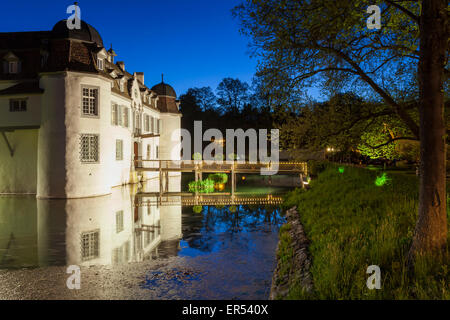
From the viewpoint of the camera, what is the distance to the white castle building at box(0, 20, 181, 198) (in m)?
20.2

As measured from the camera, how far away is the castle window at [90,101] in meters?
20.9

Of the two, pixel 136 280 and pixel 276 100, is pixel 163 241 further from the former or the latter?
pixel 276 100

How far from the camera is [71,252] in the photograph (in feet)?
32.5

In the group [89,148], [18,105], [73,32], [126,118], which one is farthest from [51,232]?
[126,118]

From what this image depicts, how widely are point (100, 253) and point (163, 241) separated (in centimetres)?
202

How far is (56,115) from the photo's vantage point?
2028cm

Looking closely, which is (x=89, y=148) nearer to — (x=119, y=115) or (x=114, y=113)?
(x=114, y=113)

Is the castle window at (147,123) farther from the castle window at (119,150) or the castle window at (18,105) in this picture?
the castle window at (18,105)

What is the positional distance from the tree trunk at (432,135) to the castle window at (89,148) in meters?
18.4

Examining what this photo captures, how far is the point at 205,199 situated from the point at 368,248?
47.5 feet

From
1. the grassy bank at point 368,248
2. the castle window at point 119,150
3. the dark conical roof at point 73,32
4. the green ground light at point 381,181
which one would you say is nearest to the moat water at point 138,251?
the grassy bank at point 368,248

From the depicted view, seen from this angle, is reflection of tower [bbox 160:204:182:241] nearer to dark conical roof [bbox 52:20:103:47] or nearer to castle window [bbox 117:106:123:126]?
castle window [bbox 117:106:123:126]

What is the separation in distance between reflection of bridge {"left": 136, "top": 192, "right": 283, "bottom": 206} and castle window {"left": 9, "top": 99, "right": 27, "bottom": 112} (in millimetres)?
8451

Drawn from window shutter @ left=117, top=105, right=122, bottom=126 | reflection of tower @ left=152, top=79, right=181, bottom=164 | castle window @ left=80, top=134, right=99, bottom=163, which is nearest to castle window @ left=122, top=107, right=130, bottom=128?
window shutter @ left=117, top=105, right=122, bottom=126
